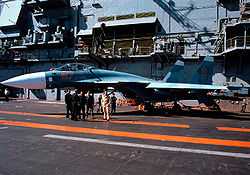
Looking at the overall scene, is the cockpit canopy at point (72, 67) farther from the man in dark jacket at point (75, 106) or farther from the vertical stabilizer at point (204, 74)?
the vertical stabilizer at point (204, 74)

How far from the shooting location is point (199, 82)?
76.9ft

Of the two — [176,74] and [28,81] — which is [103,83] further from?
[176,74]

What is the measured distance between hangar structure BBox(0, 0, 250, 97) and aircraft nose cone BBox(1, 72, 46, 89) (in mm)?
16426

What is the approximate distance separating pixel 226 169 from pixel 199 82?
18.0m

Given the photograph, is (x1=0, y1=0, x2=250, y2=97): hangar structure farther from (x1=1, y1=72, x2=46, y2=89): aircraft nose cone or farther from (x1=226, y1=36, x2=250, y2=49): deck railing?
(x1=1, y1=72, x2=46, y2=89): aircraft nose cone

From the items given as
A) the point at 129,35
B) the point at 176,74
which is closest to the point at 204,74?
the point at 176,74

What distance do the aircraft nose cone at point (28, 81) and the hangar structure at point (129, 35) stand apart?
53.9 feet

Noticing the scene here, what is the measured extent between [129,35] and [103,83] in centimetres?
1800

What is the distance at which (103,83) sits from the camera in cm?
1905

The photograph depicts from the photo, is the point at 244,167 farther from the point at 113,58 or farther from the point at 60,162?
the point at 113,58

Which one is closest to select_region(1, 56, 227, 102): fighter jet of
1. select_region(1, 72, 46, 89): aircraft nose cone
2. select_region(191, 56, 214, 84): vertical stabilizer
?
select_region(1, 72, 46, 89): aircraft nose cone

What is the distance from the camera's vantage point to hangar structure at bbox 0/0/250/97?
30203 mm

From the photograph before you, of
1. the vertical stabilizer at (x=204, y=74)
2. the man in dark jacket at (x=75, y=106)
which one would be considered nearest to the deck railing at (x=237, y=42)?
the vertical stabilizer at (x=204, y=74)

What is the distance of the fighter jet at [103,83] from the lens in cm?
1775
